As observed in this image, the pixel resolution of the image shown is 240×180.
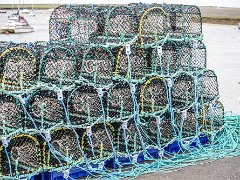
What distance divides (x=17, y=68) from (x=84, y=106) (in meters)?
0.90

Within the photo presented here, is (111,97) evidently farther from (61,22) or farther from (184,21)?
(184,21)

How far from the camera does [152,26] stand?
7395 millimetres

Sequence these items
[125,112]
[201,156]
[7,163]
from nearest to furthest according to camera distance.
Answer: [7,163]
[125,112]
[201,156]

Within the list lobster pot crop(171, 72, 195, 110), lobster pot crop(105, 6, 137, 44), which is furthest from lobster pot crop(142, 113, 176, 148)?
lobster pot crop(105, 6, 137, 44)

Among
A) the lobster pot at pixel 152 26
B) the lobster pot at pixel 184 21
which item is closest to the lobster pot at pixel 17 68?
the lobster pot at pixel 152 26

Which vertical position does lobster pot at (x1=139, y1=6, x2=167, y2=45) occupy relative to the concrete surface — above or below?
above

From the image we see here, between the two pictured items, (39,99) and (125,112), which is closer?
(39,99)

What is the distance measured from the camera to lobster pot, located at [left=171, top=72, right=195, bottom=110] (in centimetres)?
754

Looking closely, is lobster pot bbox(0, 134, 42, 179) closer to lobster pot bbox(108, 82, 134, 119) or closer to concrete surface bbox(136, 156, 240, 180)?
lobster pot bbox(108, 82, 134, 119)

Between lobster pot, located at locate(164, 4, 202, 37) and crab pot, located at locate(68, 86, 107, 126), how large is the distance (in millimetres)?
1656

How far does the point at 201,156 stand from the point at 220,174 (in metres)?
0.68

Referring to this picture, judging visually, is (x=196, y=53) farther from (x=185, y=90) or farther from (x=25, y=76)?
(x=25, y=76)

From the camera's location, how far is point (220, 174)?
6785 mm

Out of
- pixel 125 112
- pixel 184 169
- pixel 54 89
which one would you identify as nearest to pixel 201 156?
pixel 184 169
